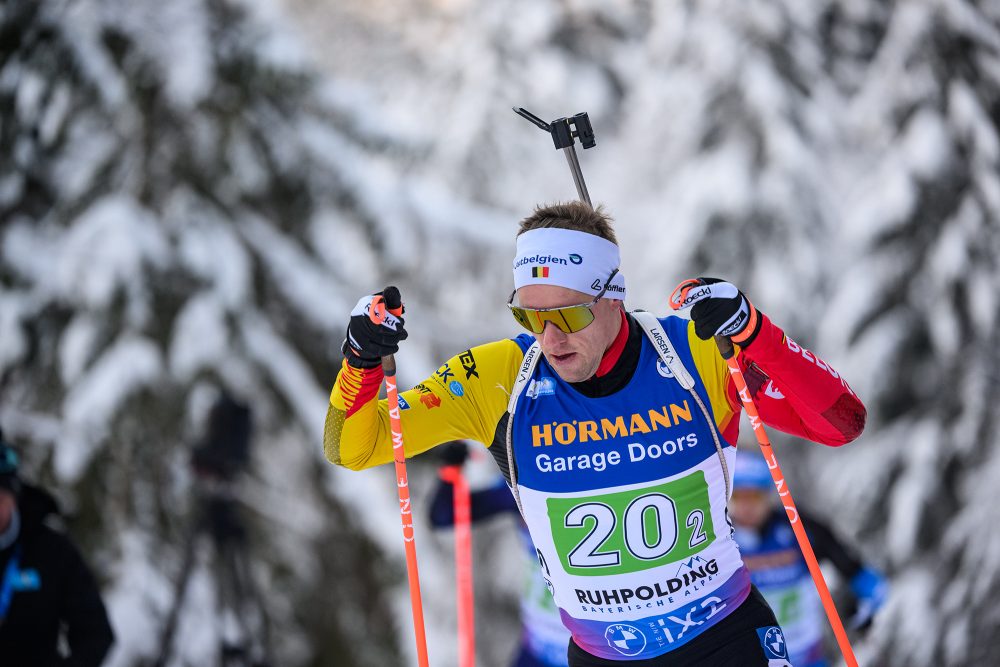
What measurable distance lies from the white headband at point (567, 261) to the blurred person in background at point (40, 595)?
225 centimetres

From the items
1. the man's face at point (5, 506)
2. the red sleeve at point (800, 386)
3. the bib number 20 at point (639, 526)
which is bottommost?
the bib number 20 at point (639, 526)

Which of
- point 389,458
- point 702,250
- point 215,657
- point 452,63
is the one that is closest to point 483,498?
point 389,458

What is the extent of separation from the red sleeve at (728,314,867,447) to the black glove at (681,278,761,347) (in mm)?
33

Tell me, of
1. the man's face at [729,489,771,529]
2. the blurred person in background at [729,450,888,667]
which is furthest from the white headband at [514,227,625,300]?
the man's face at [729,489,771,529]

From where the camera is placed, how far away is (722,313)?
2461mm

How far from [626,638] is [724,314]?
Answer: 0.92 m

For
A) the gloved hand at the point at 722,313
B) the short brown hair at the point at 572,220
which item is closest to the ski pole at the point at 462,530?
the short brown hair at the point at 572,220

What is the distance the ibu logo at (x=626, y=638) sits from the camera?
2662mm

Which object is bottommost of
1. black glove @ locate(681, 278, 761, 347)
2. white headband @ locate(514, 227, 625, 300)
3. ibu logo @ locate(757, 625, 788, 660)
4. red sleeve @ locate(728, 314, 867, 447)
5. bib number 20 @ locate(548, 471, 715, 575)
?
ibu logo @ locate(757, 625, 788, 660)

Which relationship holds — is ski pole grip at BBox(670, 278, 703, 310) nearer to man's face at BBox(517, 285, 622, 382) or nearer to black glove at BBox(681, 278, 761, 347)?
black glove at BBox(681, 278, 761, 347)

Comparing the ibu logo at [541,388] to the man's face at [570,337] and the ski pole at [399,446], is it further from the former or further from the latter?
the ski pole at [399,446]

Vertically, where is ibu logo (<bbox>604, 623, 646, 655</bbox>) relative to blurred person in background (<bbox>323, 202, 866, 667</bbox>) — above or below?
below

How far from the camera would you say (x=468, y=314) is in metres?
8.91

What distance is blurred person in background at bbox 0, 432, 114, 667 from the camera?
371 centimetres
